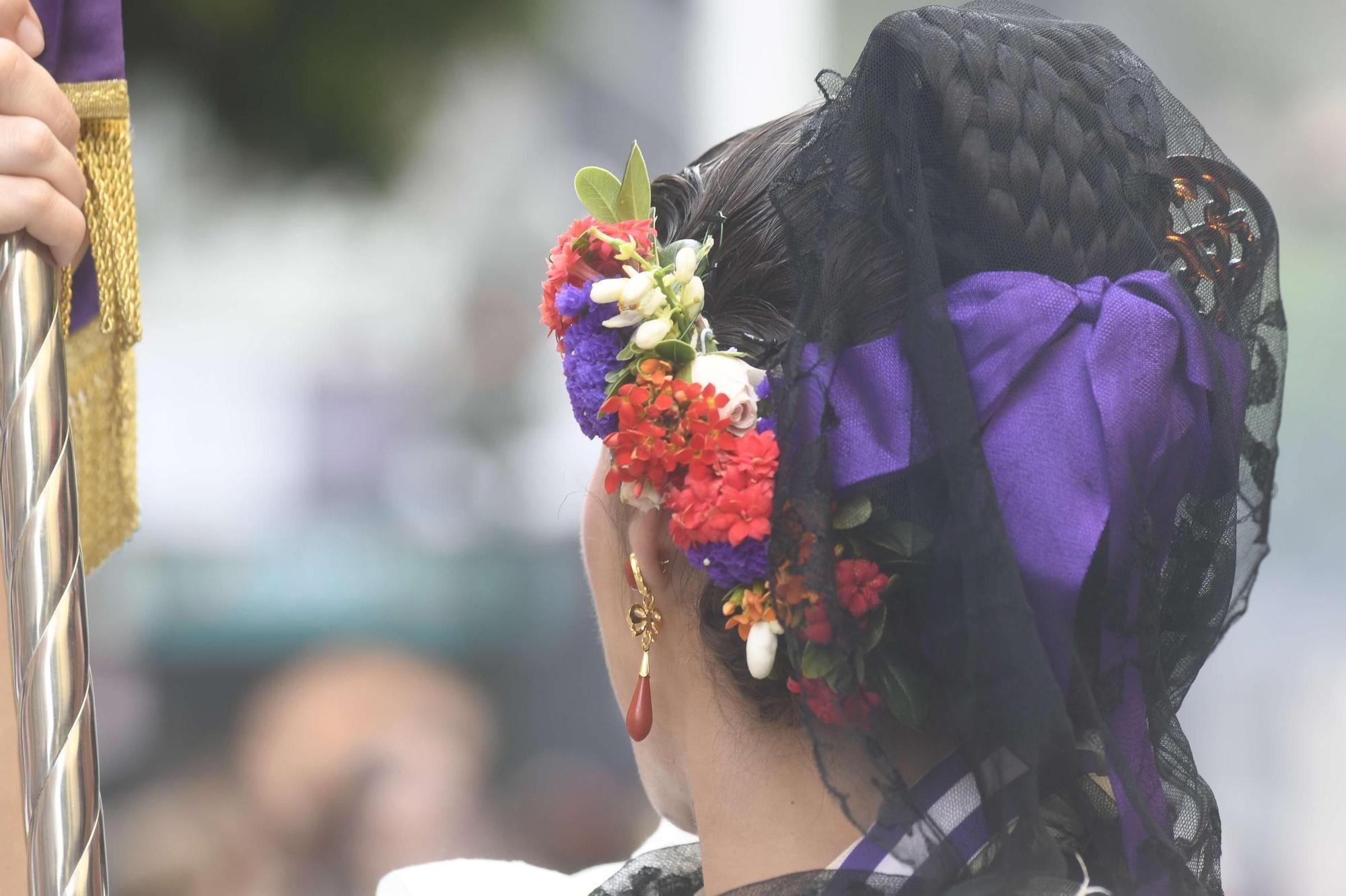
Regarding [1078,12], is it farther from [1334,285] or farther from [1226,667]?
[1226,667]

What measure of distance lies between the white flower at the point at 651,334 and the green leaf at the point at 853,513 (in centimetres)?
16

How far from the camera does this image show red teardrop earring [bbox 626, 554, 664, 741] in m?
0.78

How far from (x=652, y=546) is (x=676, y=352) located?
135mm

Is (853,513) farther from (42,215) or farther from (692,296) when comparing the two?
(42,215)

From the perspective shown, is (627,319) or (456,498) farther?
(456,498)

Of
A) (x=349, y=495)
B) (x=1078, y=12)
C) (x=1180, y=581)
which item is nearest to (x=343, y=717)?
(x=349, y=495)

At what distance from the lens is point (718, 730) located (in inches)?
30.5

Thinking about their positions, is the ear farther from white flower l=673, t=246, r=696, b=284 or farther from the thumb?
the thumb

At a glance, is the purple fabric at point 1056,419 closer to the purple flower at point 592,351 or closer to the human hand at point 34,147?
the purple flower at point 592,351

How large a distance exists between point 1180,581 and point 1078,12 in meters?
1.53

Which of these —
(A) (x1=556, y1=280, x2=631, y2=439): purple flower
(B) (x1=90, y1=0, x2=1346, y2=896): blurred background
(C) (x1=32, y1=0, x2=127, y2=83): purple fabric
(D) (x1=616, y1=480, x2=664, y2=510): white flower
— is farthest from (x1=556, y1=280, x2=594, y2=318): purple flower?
(B) (x1=90, y1=0, x2=1346, y2=896): blurred background

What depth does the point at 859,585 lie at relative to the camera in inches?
25.8

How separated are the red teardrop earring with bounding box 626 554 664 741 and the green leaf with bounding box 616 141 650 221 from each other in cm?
23

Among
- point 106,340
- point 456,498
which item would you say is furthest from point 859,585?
point 456,498
